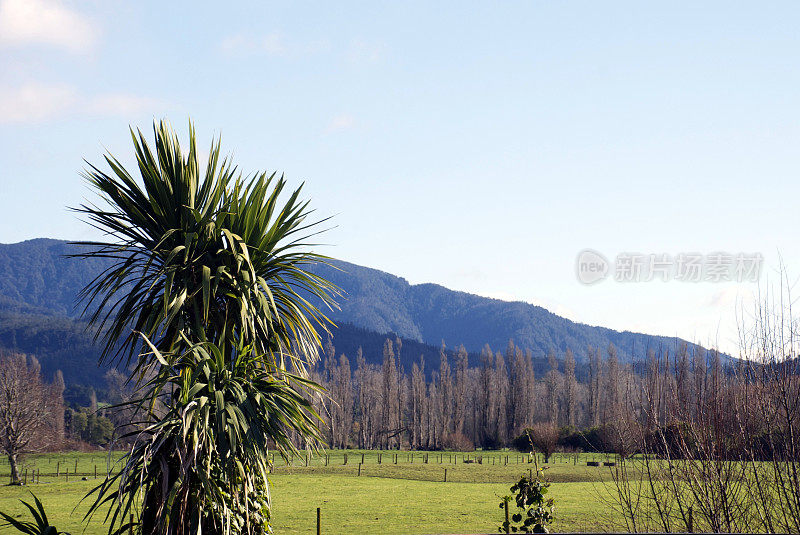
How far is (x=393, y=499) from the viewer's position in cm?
2856

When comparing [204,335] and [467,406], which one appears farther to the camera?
[467,406]

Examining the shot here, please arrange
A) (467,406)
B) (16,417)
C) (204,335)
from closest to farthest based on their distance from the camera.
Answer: (204,335), (16,417), (467,406)

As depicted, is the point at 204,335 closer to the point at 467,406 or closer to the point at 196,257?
the point at 196,257

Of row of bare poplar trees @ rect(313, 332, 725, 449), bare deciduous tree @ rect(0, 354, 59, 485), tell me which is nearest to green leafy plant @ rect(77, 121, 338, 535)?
bare deciduous tree @ rect(0, 354, 59, 485)

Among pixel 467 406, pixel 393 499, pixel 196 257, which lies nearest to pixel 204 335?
pixel 196 257

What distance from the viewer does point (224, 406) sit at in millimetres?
8219

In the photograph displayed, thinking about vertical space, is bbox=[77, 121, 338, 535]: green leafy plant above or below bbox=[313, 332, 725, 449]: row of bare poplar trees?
above

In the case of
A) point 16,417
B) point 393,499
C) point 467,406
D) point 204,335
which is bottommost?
point 467,406

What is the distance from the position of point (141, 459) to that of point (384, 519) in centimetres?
1527

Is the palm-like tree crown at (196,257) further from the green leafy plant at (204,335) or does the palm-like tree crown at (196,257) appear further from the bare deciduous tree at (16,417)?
the bare deciduous tree at (16,417)

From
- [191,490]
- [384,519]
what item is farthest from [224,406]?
[384,519]

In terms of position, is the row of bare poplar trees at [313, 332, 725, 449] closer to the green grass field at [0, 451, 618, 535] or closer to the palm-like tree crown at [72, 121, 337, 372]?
the green grass field at [0, 451, 618, 535]

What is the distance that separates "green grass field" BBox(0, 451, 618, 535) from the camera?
20.0m

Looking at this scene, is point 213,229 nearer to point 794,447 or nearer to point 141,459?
point 141,459
